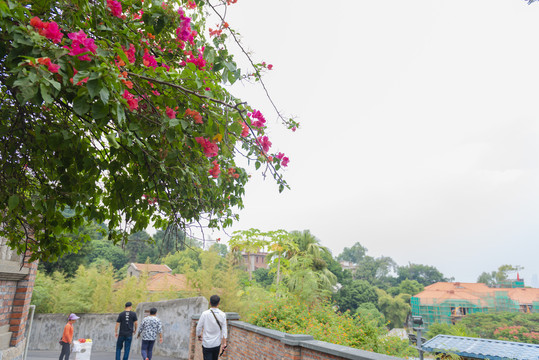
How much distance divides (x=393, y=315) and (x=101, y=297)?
51.3m

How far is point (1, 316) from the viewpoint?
14.7ft

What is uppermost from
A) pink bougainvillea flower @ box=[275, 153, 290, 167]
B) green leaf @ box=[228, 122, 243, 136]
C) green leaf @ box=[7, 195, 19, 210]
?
pink bougainvillea flower @ box=[275, 153, 290, 167]

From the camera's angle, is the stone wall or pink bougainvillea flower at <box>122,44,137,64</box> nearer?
pink bougainvillea flower at <box>122,44,137,64</box>

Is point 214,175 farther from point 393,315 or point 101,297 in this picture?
point 393,315

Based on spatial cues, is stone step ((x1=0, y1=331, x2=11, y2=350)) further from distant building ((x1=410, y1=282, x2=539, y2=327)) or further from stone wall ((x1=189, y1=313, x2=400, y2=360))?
distant building ((x1=410, y1=282, x2=539, y2=327))

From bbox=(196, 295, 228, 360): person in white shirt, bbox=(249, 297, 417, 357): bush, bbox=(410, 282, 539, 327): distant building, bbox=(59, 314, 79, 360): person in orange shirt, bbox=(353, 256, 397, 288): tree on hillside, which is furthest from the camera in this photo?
bbox=(353, 256, 397, 288): tree on hillside

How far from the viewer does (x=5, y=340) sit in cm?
448

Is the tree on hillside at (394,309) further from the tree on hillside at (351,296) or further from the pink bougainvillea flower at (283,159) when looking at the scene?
the pink bougainvillea flower at (283,159)

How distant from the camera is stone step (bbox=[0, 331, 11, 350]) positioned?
172 inches

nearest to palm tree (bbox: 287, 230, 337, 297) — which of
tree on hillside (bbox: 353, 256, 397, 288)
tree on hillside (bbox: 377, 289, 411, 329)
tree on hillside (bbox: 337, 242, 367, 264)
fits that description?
tree on hillside (bbox: 377, 289, 411, 329)

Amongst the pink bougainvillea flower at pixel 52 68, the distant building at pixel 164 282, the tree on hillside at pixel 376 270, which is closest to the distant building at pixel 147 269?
the distant building at pixel 164 282

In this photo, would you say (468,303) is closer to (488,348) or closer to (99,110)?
(488,348)

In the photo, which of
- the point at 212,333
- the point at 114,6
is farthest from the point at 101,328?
the point at 114,6

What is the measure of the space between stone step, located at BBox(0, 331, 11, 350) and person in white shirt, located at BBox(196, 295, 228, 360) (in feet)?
8.22
